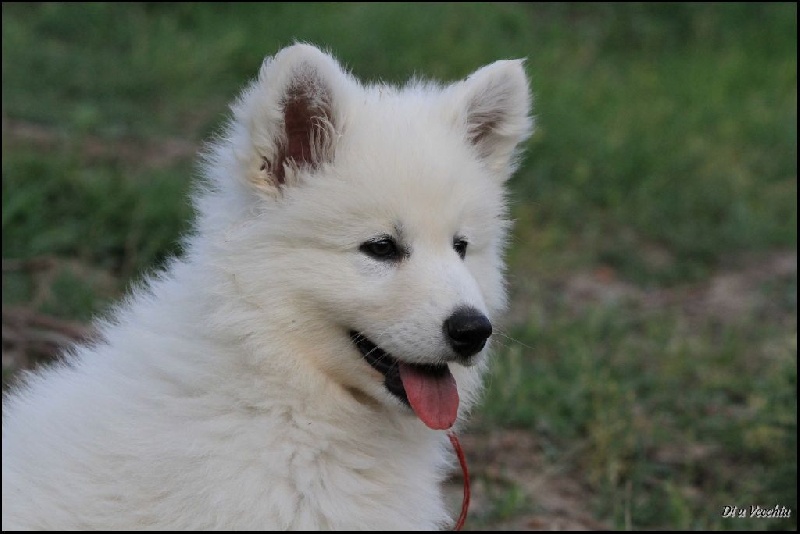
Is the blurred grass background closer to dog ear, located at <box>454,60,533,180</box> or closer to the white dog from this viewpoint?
dog ear, located at <box>454,60,533,180</box>

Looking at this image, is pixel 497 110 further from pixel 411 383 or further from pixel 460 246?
pixel 411 383

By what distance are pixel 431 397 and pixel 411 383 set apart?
0.09 meters

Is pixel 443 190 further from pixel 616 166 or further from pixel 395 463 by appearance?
pixel 616 166

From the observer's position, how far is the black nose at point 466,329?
10.8ft

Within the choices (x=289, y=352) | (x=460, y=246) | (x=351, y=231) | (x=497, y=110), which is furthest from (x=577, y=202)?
(x=289, y=352)

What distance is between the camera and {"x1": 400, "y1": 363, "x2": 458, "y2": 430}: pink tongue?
11.3 ft

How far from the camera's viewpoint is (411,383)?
3463mm

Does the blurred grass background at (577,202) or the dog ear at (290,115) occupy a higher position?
the dog ear at (290,115)

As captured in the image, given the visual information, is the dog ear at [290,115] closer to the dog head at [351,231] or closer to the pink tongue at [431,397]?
the dog head at [351,231]

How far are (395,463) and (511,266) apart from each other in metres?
5.12

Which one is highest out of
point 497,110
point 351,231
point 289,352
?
point 497,110

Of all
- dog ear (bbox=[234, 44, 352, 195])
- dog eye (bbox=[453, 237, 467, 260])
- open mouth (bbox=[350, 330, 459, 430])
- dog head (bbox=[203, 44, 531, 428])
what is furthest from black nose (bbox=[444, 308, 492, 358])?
dog ear (bbox=[234, 44, 352, 195])

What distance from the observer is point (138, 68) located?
28.9 feet

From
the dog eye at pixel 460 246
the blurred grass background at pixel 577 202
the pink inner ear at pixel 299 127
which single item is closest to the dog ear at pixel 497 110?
the dog eye at pixel 460 246
